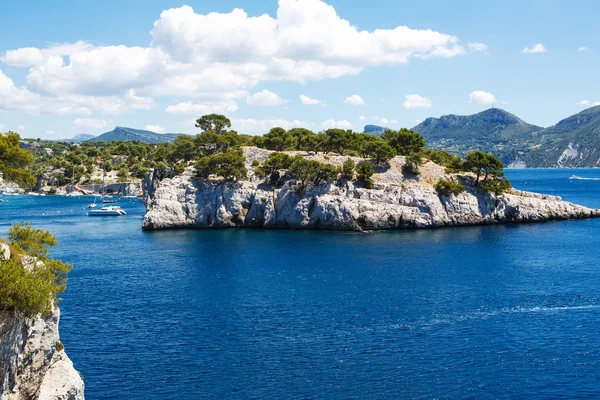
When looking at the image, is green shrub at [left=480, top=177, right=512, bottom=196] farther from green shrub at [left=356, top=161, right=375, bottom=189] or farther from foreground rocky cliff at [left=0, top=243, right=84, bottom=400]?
foreground rocky cliff at [left=0, top=243, right=84, bottom=400]

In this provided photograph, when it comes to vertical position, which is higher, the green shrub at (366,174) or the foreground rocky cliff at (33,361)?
the green shrub at (366,174)

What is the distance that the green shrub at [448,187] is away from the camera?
380ft

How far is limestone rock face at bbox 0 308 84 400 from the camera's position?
26.1 meters

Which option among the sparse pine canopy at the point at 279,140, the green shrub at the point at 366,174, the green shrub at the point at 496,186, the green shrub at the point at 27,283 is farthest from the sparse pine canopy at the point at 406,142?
the green shrub at the point at 27,283

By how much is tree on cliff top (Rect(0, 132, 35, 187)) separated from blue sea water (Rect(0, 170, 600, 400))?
1654cm

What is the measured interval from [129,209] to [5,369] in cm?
15176

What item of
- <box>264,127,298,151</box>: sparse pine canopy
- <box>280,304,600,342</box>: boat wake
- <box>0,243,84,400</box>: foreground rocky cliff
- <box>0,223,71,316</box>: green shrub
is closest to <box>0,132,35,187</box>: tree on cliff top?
<box>0,223,71,316</box>: green shrub

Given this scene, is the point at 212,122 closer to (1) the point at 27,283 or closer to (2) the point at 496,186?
(2) the point at 496,186

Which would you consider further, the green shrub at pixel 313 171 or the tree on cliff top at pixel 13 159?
the green shrub at pixel 313 171

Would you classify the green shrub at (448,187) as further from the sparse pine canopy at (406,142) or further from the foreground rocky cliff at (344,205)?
the sparse pine canopy at (406,142)

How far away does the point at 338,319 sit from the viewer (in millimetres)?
52906

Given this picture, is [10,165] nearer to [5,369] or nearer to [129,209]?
[5,369]

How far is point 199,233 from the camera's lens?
112562 mm

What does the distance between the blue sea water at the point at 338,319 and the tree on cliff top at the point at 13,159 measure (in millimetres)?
16543
